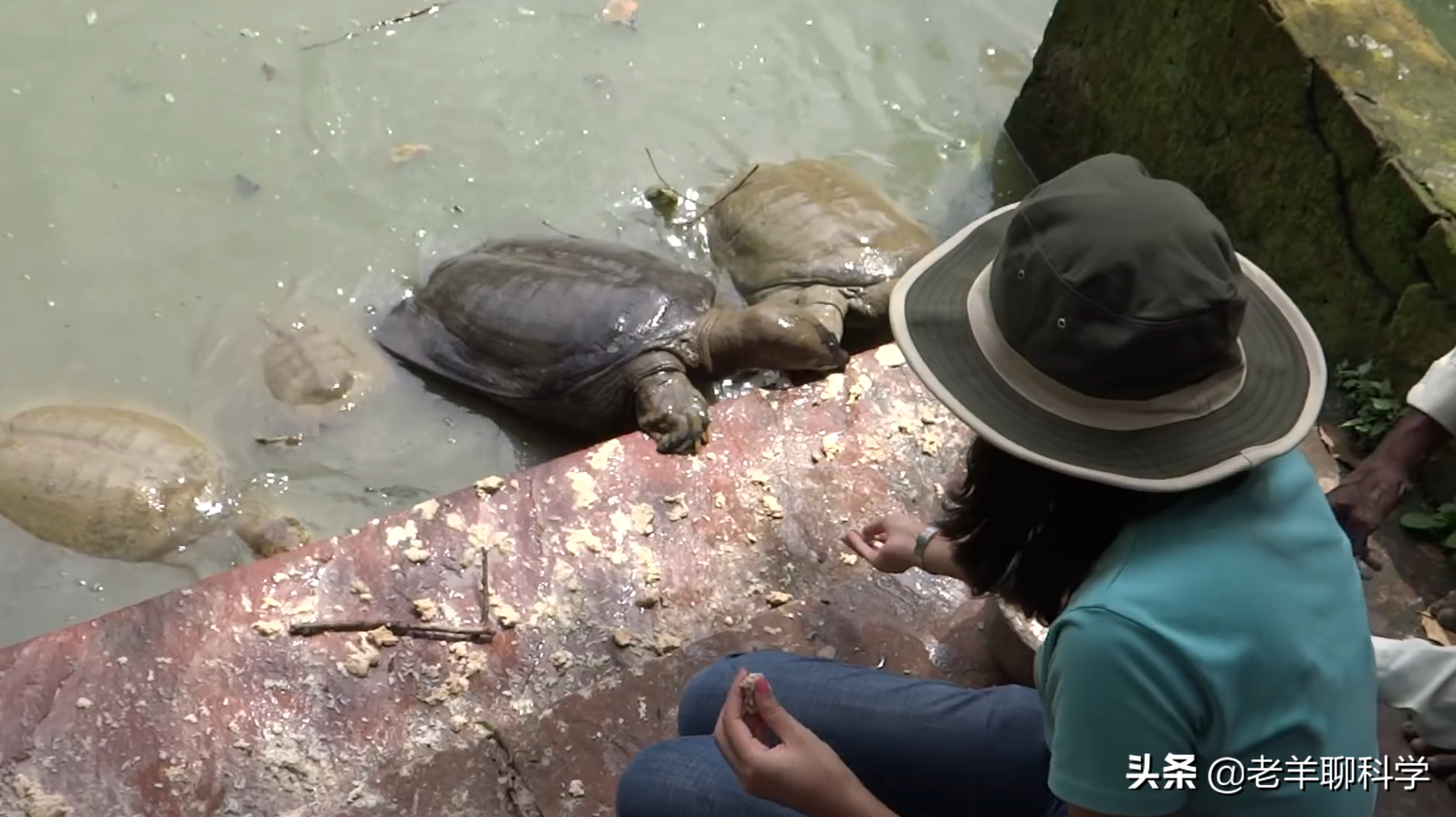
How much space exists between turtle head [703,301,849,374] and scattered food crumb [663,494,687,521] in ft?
2.60

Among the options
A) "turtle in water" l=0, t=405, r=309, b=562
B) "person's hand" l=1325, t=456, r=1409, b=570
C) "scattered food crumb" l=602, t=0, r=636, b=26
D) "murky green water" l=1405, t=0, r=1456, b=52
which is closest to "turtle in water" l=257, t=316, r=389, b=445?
"turtle in water" l=0, t=405, r=309, b=562

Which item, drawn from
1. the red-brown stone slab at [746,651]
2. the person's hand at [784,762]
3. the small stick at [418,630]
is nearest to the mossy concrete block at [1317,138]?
the red-brown stone slab at [746,651]

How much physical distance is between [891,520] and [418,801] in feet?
3.70

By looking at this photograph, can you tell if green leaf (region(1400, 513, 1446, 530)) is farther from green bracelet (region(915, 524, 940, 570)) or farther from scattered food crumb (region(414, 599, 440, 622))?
scattered food crumb (region(414, 599, 440, 622))

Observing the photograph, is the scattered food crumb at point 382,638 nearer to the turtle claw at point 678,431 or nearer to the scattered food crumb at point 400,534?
the scattered food crumb at point 400,534

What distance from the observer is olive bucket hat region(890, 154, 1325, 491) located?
1042 millimetres

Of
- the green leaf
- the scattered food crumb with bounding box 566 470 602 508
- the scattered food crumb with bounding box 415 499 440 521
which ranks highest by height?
the green leaf

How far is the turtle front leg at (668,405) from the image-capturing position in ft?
9.37

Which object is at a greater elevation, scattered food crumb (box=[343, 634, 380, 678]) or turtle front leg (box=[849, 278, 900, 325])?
turtle front leg (box=[849, 278, 900, 325])

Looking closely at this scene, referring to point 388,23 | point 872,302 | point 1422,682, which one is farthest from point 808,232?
point 1422,682

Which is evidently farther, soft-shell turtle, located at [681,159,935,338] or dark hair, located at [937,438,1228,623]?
soft-shell turtle, located at [681,159,935,338]

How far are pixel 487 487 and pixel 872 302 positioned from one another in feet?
5.10

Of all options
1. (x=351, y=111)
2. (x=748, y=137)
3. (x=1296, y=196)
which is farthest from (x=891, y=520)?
(x=351, y=111)

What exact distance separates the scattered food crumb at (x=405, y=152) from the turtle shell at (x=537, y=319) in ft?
1.94
